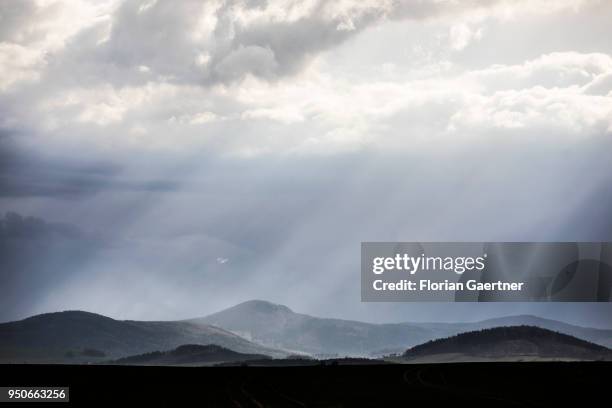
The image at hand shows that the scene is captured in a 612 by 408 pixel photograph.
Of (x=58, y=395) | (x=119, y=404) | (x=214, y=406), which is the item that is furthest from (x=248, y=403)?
(x=58, y=395)

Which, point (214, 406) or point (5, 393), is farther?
point (5, 393)

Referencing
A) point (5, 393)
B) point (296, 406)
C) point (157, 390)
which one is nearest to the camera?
point (296, 406)

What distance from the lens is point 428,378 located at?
84438mm

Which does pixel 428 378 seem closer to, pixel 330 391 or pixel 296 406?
pixel 330 391

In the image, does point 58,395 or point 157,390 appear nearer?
point 58,395

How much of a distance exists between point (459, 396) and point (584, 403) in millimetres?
8723

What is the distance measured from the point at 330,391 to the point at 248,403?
1444 centimetres

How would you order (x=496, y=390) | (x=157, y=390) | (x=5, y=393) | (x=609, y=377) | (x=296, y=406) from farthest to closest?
(x=609, y=377), (x=157, y=390), (x=496, y=390), (x=5, y=393), (x=296, y=406)

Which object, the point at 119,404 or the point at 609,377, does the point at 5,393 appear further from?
the point at 609,377

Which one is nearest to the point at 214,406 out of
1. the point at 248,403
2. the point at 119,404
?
the point at 248,403

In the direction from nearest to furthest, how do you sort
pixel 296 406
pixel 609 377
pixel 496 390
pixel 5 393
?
pixel 296 406
pixel 5 393
pixel 496 390
pixel 609 377

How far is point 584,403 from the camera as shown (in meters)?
51.9

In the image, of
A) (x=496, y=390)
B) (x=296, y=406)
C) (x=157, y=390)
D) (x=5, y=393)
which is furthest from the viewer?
(x=157, y=390)

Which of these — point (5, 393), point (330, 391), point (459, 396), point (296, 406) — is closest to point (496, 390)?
point (459, 396)
